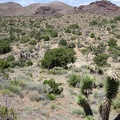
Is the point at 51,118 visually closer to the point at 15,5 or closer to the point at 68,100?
the point at 68,100

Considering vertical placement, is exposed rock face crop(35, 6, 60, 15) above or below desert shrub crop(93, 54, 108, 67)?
above

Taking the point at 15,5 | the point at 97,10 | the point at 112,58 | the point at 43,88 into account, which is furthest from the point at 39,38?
the point at 15,5

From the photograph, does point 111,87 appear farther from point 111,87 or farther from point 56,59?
point 56,59

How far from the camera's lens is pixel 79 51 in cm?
4019

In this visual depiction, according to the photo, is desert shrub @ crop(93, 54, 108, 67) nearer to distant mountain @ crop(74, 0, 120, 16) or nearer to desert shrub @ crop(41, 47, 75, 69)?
desert shrub @ crop(41, 47, 75, 69)

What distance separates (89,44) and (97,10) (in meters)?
66.8

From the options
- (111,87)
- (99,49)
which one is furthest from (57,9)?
(111,87)

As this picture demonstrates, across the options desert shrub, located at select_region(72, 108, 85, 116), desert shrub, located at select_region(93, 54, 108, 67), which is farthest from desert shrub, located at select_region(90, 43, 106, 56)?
desert shrub, located at select_region(72, 108, 85, 116)

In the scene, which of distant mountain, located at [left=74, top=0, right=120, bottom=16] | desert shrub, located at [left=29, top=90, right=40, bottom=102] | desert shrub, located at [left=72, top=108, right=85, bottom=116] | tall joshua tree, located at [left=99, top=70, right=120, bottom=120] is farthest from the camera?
distant mountain, located at [left=74, top=0, right=120, bottom=16]

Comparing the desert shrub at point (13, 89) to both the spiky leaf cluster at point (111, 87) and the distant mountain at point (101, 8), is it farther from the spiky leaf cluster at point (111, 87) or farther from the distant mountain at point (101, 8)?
the distant mountain at point (101, 8)

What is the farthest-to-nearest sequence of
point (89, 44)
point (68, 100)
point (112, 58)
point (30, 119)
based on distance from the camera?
point (89, 44), point (112, 58), point (68, 100), point (30, 119)

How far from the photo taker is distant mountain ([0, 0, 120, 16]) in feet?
351

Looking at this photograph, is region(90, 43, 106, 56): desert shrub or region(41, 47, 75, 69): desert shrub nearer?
region(41, 47, 75, 69): desert shrub

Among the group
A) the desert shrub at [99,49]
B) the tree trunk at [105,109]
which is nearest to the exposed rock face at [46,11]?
the desert shrub at [99,49]
